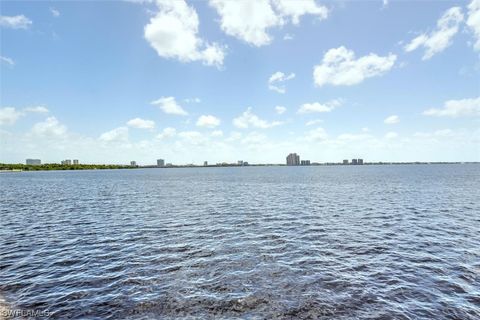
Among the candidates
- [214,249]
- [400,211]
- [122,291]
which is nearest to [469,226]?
[400,211]

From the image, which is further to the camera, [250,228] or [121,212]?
[121,212]

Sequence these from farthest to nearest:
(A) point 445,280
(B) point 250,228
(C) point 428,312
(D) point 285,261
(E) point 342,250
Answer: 1. (B) point 250,228
2. (E) point 342,250
3. (D) point 285,261
4. (A) point 445,280
5. (C) point 428,312

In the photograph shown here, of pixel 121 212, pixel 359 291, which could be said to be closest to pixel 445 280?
pixel 359 291

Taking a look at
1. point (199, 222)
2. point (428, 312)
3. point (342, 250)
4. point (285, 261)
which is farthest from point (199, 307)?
point (199, 222)

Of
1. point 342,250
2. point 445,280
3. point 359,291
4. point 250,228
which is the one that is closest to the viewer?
point 359,291

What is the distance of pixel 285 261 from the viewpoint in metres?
18.6

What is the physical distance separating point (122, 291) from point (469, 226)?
111ft

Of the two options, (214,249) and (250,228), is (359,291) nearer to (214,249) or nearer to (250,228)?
(214,249)

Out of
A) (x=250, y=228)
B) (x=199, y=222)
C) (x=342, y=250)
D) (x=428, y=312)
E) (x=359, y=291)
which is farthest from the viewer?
(x=199, y=222)

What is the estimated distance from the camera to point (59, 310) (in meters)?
12.6

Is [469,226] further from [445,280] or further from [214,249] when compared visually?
A: [214,249]

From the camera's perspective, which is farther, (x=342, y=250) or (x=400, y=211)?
(x=400, y=211)

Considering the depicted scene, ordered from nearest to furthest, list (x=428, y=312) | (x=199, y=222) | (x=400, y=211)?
1. (x=428, y=312)
2. (x=199, y=222)
3. (x=400, y=211)

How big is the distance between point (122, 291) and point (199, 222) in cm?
1766
